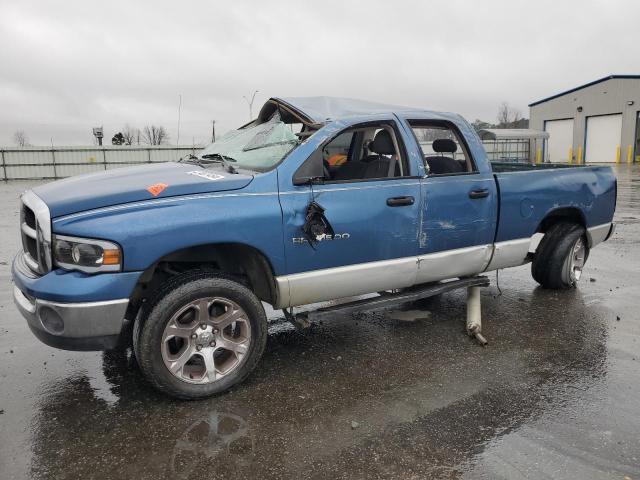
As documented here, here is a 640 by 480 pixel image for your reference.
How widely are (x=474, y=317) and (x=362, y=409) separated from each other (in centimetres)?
178

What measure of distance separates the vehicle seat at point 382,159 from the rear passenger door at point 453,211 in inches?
8.3

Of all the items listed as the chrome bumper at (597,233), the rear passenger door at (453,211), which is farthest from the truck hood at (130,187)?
the chrome bumper at (597,233)

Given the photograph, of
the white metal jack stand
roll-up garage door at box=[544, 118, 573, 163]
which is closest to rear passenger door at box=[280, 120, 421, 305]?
the white metal jack stand

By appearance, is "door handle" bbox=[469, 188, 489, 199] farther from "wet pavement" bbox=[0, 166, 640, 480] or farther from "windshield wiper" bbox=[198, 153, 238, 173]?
"windshield wiper" bbox=[198, 153, 238, 173]

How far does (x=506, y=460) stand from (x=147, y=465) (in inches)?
75.1

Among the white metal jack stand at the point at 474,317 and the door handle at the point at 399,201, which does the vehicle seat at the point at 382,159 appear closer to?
the door handle at the point at 399,201

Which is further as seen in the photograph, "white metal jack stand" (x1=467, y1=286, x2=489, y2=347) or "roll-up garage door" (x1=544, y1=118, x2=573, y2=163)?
→ "roll-up garage door" (x1=544, y1=118, x2=573, y2=163)

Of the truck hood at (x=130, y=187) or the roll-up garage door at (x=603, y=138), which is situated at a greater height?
the roll-up garage door at (x=603, y=138)

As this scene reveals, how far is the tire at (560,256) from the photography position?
550cm

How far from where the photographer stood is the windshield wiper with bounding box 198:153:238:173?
3896mm

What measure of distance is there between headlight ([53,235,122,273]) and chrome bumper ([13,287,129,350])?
0.71ft


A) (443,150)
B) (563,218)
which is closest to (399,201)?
(443,150)

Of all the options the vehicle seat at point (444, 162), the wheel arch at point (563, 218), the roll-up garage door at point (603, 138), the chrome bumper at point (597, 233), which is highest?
the roll-up garage door at point (603, 138)

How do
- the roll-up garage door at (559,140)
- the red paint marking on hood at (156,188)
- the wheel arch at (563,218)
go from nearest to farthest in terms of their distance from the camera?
the red paint marking on hood at (156,188)
the wheel arch at (563,218)
the roll-up garage door at (559,140)
